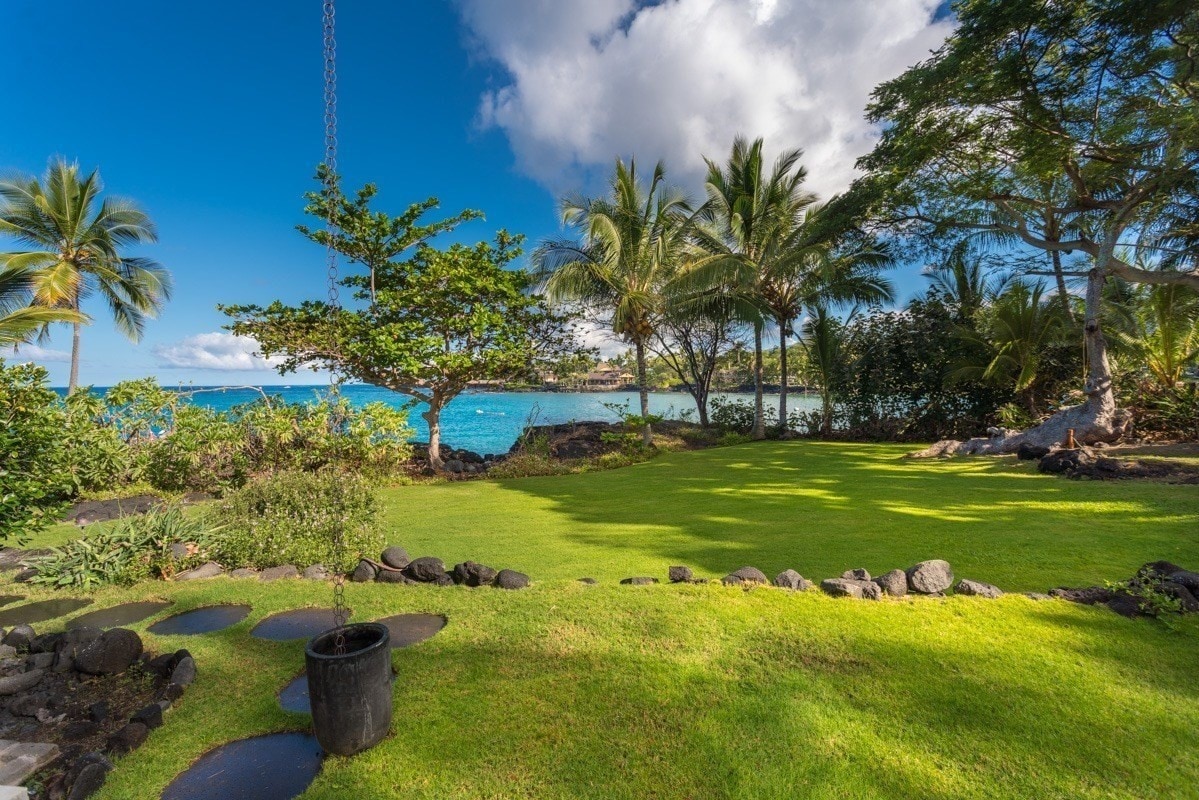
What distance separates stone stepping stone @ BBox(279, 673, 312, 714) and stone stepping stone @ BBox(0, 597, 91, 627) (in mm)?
2866

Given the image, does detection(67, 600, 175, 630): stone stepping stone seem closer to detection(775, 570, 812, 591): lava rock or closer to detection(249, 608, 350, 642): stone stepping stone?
detection(249, 608, 350, 642): stone stepping stone

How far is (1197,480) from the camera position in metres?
7.28

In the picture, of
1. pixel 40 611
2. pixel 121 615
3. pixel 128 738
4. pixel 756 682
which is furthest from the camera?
pixel 40 611

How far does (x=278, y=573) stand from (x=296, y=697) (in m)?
2.61

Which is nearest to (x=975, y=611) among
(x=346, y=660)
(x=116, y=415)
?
(x=346, y=660)

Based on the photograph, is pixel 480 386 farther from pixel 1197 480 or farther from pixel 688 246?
pixel 1197 480

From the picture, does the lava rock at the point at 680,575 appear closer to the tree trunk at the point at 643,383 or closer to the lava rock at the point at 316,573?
Result: the lava rock at the point at 316,573

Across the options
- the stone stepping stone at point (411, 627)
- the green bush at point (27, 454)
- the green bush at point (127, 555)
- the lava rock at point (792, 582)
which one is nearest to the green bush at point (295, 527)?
the green bush at point (127, 555)

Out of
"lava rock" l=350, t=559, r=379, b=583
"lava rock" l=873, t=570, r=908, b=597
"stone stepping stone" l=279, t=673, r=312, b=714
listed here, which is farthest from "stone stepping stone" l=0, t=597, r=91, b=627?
"lava rock" l=873, t=570, r=908, b=597

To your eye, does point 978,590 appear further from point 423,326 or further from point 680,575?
point 423,326

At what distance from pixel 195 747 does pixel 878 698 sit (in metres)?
3.53

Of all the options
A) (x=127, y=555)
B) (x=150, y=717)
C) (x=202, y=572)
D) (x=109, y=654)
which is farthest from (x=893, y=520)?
(x=127, y=555)

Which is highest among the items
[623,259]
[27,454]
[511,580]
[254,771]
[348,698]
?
[623,259]

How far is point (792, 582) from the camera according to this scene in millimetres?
4332
